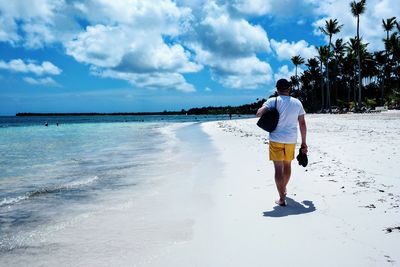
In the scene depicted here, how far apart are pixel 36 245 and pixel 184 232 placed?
1.69 meters

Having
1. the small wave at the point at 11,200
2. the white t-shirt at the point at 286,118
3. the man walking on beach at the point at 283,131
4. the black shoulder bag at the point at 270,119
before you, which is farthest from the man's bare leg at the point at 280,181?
the small wave at the point at 11,200

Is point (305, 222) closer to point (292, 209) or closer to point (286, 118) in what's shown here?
point (292, 209)

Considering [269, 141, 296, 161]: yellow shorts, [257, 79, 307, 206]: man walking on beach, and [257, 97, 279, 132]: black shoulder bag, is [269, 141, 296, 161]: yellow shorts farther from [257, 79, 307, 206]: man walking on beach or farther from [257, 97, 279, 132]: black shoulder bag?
[257, 97, 279, 132]: black shoulder bag

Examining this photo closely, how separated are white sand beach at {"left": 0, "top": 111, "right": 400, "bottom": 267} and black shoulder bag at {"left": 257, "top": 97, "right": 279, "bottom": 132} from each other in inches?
46.3

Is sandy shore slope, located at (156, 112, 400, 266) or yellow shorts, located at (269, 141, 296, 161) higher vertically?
yellow shorts, located at (269, 141, 296, 161)

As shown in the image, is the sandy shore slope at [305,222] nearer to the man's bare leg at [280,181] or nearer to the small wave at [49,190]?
the man's bare leg at [280,181]

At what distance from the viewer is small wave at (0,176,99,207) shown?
20.1 feet

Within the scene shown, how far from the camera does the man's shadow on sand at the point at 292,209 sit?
458 cm

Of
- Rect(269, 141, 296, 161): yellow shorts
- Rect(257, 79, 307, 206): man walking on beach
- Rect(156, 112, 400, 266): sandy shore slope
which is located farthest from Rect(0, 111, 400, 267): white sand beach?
Rect(269, 141, 296, 161): yellow shorts

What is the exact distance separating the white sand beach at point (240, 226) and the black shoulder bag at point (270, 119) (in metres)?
1.18

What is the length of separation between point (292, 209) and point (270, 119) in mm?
1311

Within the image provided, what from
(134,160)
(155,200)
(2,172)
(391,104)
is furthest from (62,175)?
(391,104)

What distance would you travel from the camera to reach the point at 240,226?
13.8 feet

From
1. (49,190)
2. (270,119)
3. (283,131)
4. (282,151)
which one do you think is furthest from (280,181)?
(49,190)
